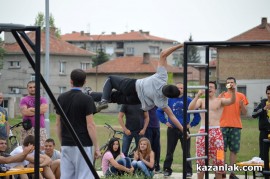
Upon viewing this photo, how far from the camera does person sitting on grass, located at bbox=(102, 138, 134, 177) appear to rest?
14.7m

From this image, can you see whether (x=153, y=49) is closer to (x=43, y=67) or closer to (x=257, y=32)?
(x=43, y=67)

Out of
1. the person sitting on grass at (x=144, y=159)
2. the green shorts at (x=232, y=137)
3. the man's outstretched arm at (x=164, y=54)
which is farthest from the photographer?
the green shorts at (x=232, y=137)

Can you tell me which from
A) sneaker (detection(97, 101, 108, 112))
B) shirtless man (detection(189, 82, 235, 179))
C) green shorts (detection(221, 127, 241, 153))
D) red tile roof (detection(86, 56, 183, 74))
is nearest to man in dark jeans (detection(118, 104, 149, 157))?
green shorts (detection(221, 127, 241, 153))

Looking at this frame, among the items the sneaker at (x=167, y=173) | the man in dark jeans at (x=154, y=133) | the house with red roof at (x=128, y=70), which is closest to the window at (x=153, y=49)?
the house with red roof at (x=128, y=70)

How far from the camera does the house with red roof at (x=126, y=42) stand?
14962 centimetres

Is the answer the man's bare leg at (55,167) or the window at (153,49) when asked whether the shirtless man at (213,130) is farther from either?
the window at (153,49)

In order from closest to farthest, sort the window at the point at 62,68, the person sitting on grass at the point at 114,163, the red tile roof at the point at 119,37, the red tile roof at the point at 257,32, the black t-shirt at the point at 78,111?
the black t-shirt at the point at 78,111, the person sitting on grass at the point at 114,163, the red tile roof at the point at 257,32, the window at the point at 62,68, the red tile roof at the point at 119,37

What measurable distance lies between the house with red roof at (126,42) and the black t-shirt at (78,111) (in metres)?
136

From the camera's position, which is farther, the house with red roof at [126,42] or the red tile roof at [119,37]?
the house with red roof at [126,42]

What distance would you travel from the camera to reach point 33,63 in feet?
30.2

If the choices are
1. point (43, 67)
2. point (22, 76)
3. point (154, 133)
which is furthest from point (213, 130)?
point (22, 76)

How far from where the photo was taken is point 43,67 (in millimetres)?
63688

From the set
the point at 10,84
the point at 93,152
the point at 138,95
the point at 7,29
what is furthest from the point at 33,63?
the point at 10,84

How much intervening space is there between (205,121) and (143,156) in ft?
9.19
